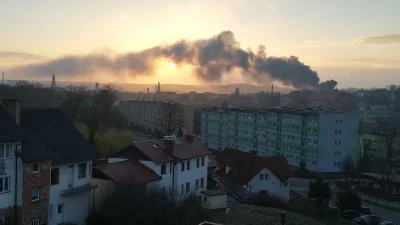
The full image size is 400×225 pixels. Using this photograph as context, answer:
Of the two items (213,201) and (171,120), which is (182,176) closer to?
(213,201)

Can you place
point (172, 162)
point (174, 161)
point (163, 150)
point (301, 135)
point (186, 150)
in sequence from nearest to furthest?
point (172, 162) → point (174, 161) → point (163, 150) → point (186, 150) → point (301, 135)

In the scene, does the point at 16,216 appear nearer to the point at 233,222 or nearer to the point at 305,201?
the point at 233,222

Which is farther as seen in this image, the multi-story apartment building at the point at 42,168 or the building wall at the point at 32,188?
the building wall at the point at 32,188

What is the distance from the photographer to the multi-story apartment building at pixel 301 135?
50750mm

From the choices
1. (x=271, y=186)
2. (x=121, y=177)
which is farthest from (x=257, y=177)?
(x=121, y=177)

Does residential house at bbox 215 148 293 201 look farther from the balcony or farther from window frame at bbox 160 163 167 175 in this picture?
the balcony

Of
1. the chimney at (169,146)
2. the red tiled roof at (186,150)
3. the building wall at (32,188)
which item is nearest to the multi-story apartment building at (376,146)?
the red tiled roof at (186,150)

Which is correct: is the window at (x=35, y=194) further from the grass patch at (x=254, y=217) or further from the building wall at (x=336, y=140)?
the building wall at (x=336, y=140)

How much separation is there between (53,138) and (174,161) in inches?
332

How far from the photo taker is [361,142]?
6294 centimetres

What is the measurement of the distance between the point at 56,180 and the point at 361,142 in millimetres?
53462

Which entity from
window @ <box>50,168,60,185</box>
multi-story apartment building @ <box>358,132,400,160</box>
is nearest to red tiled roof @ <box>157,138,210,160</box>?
window @ <box>50,168,60,185</box>

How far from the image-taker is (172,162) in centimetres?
2605

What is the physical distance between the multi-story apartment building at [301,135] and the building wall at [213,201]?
2742 cm
